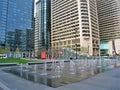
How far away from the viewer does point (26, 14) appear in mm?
158875

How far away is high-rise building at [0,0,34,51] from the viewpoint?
137875 millimetres

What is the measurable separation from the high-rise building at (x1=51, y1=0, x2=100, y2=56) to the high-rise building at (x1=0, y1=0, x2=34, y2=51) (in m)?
27.7

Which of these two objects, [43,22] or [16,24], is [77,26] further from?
[43,22]

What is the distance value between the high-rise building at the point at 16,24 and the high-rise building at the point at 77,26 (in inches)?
1090

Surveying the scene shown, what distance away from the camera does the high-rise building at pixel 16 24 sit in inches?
5428

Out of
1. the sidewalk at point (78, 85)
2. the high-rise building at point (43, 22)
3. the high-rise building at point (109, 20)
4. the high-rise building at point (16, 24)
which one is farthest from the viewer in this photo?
the high-rise building at point (43, 22)

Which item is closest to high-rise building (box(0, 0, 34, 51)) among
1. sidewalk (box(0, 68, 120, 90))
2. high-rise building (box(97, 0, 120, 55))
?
high-rise building (box(97, 0, 120, 55))

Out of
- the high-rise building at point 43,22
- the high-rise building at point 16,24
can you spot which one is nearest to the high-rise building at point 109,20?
the high-rise building at point 43,22

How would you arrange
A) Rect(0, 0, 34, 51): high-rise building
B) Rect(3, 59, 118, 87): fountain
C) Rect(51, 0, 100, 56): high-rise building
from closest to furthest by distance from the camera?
Rect(3, 59, 118, 87): fountain, Rect(51, 0, 100, 56): high-rise building, Rect(0, 0, 34, 51): high-rise building

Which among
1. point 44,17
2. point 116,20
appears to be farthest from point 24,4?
point 116,20

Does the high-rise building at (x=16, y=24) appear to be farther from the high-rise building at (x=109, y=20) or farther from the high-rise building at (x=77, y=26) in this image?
the high-rise building at (x=109, y=20)

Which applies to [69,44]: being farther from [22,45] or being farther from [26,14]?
[26,14]

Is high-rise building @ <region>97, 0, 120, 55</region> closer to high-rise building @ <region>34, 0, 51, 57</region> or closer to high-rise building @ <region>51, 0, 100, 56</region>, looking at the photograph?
high-rise building @ <region>51, 0, 100, 56</region>

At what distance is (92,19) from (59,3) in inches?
1231
